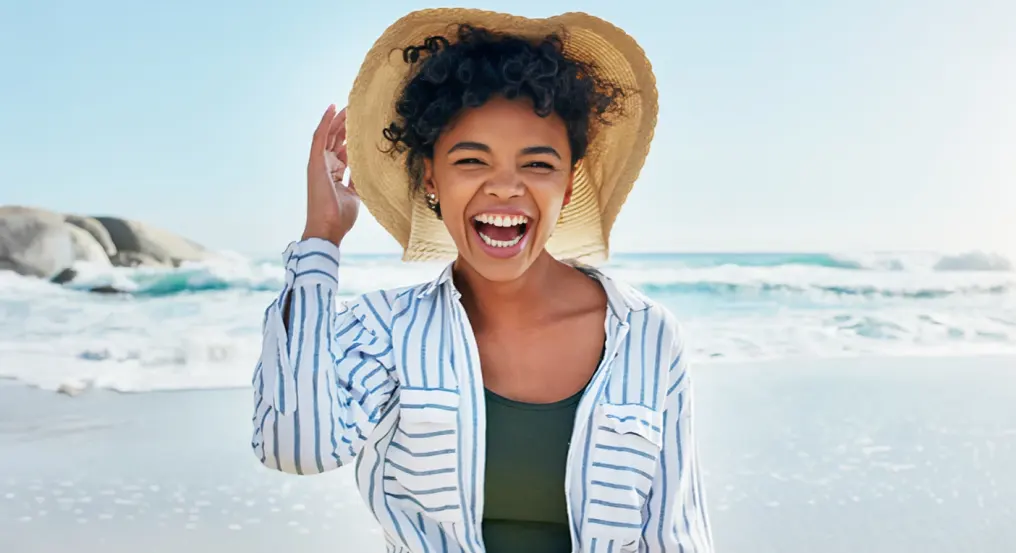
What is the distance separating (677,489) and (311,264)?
81cm

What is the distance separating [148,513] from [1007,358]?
6.19 m

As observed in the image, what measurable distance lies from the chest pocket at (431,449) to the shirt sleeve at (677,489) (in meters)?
0.38

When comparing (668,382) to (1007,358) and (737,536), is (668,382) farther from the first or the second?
(1007,358)

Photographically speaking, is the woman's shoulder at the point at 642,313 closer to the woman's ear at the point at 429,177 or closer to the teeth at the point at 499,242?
the teeth at the point at 499,242

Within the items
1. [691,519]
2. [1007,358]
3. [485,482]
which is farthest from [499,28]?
[1007,358]

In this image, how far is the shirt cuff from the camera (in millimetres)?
1541

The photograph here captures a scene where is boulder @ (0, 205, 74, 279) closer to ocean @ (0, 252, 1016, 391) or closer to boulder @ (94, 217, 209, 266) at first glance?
ocean @ (0, 252, 1016, 391)

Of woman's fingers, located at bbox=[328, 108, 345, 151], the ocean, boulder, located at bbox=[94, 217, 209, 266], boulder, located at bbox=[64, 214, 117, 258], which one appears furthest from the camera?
boulder, located at bbox=[94, 217, 209, 266]

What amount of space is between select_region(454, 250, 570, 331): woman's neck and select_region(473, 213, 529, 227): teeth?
0.19m

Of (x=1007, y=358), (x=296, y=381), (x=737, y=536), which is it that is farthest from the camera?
(x=1007, y=358)

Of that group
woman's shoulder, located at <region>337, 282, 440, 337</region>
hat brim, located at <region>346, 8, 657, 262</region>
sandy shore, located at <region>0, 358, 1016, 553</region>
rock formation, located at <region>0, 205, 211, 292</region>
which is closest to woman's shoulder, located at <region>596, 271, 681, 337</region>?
hat brim, located at <region>346, 8, 657, 262</region>

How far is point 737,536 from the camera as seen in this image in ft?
11.0

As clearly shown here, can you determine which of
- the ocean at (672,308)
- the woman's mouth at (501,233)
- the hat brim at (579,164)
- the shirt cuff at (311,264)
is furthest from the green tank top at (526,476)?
the ocean at (672,308)

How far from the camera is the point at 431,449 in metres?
1.60
